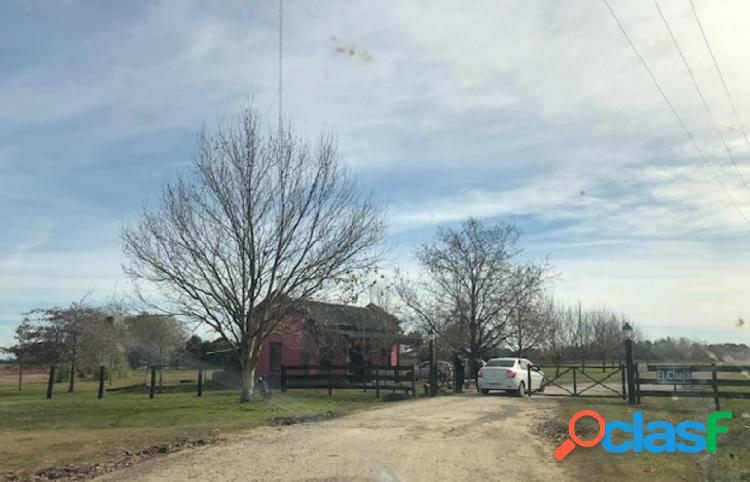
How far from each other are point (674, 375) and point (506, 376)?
694 centimetres

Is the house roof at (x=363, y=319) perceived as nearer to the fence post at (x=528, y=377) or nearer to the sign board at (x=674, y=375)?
the fence post at (x=528, y=377)

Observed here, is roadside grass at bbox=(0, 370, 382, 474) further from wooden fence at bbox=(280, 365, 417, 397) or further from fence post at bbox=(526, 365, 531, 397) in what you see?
fence post at bbox=(526, 365, 531, 397)

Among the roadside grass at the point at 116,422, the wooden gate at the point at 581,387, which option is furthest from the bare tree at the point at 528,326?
the roadside grass at the point at 116,422

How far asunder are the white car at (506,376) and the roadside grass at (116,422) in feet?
16.1

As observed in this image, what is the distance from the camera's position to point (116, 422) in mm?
15891

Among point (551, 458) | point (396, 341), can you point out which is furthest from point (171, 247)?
point (396, 341)

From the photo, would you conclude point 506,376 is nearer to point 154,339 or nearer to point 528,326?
point 528,326

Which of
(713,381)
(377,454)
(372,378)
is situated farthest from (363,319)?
(377,454)

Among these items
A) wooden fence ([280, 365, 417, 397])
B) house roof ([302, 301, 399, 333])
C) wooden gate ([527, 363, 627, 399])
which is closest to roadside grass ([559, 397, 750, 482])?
wooden gate ([527, 363, 627, 399])

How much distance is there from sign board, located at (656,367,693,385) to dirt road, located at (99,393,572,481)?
21.0ft

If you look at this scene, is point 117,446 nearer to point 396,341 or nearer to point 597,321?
point 396,341

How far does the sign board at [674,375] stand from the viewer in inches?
777

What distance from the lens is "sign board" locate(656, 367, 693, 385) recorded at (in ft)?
64.7

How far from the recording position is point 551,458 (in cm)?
1049
